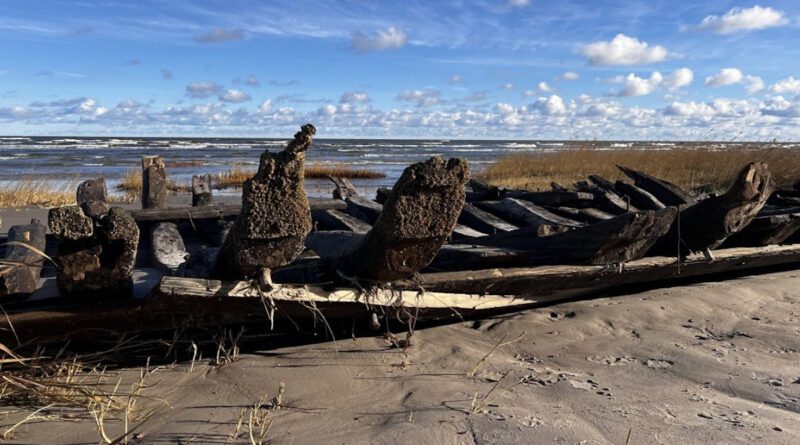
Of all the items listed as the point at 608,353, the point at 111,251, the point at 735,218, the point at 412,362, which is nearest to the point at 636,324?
the point at 608,353

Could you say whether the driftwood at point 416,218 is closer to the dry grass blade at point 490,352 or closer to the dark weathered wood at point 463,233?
the dry grass blade at point 490,352

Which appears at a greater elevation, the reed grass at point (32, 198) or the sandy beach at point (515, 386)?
the sandy beach at point (515, 386)

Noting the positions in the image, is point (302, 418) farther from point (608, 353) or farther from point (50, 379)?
point (608, 353)

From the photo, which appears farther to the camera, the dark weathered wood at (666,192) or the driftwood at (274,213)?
the dark weathered wood at (666,192)

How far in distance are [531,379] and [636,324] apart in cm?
128

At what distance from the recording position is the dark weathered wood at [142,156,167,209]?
5852 millimetres

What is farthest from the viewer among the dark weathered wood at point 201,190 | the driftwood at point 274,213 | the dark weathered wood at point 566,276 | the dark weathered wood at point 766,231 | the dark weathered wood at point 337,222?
the dark weathered wood at point 201,190

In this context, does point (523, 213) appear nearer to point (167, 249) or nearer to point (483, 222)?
point (483, 222)

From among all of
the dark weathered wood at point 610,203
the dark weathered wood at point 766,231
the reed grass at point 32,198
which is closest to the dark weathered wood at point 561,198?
the dark weathered wood at point 610,203

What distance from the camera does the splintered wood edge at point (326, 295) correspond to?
2.63 m

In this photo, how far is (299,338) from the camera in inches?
144

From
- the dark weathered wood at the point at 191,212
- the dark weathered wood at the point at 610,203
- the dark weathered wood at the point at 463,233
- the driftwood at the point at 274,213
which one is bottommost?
the dark weathered wood at the point at 463,233

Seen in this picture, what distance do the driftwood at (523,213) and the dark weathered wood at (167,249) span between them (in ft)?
8.71

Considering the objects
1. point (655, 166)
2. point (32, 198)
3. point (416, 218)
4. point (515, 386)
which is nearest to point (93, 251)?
point (416, 218)
